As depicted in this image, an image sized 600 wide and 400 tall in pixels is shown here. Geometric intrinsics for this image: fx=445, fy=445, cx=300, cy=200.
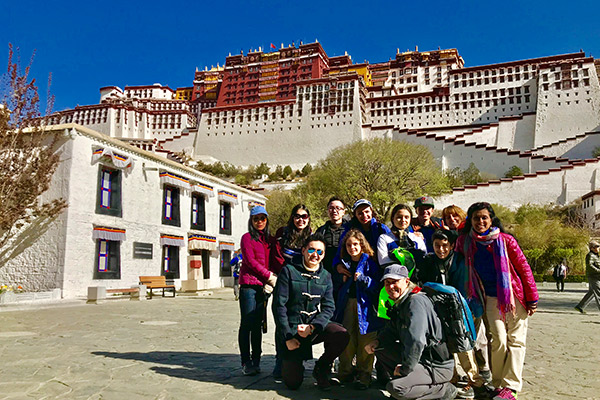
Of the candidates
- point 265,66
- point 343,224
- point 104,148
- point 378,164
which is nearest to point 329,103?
point 265,66

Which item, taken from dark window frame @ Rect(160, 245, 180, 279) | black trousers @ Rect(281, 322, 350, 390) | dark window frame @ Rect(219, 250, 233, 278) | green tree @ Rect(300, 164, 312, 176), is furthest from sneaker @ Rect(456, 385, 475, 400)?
green tree @ Rect(300, 164, 312, 176)

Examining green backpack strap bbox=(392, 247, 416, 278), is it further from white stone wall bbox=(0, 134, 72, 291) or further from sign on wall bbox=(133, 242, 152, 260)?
sign on wall bbox=(133, 242, 152, 260)

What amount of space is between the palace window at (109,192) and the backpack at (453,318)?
13.0 m

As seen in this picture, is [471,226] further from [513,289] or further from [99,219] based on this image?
[99,219]

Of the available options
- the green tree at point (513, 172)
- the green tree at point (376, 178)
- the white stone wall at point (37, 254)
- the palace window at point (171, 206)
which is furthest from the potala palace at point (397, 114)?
the white stone wall at point (37, 254)

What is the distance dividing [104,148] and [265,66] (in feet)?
217

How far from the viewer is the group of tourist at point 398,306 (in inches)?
133

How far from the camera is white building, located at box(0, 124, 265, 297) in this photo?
12.9 metres

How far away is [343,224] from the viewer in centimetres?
460

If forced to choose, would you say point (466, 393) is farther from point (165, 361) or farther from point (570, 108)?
point (570, 108)

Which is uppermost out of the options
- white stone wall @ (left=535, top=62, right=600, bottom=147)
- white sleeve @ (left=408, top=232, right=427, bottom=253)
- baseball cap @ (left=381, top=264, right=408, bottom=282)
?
white stone wall @ (left=535, top=62, right=600, bottom=147)

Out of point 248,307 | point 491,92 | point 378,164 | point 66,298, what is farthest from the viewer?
point 491,92

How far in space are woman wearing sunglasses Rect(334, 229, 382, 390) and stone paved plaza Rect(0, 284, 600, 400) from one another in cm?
25

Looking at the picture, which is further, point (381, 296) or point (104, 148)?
point (104, 148)
